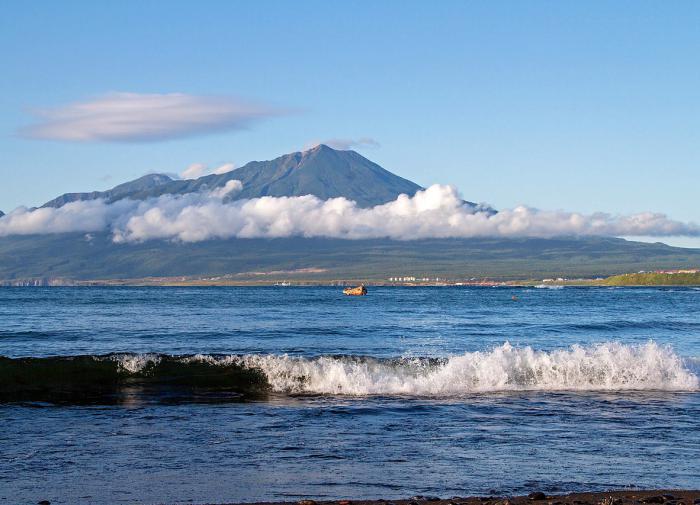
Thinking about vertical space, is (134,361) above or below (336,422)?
above

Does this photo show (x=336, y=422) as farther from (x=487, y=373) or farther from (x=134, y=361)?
(x=134, y=361)

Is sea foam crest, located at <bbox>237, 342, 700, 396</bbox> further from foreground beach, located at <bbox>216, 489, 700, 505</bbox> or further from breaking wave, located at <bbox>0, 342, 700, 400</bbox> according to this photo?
foreground beach, located at <bbox>216, 489, 700, 505</bbox>

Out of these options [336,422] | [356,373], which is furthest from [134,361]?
[336,422]

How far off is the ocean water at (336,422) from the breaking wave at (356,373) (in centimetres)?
7

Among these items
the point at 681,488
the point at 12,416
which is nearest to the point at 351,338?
the point at 12,416

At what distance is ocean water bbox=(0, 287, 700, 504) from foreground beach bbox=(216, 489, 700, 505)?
48 cm

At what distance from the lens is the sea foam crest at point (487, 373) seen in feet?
87.1

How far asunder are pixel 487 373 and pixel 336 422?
900cm

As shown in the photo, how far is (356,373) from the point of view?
27.1m

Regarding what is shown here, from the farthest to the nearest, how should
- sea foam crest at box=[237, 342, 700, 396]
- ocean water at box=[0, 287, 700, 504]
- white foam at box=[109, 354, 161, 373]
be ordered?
1. white foam at box=[109, 354, 161, 373]
2. sea foam crest at box=[237, 342, 700, 396]
3. ocean water at box=[0, 287, 700, 504]

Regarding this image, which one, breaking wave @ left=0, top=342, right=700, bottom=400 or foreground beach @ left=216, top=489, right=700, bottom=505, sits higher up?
foreground beach @ left=216, top=489, right=700, bottom=505

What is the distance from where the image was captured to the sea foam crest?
2655 cm

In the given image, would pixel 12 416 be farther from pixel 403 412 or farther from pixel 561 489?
pixel 561 489

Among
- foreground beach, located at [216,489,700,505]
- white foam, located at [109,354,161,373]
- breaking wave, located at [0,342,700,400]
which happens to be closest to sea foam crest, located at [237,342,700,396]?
breaking wave, located at [0,342,700,400]
